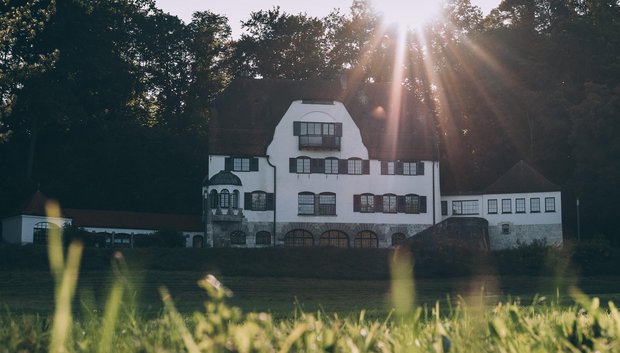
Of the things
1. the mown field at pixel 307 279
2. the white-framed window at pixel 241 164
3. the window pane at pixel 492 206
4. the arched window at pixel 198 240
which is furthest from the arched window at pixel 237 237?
the window pane at pixel 492 206

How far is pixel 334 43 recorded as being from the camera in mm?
85188

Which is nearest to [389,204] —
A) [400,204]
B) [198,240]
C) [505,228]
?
[400,204]

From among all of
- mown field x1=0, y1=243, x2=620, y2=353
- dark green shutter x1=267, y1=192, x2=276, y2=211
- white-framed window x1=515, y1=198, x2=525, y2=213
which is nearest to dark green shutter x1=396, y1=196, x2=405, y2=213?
white-framed window x1=515, y1=198, x2=525, y2=213

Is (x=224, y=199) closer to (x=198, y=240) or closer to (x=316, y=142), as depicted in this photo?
(x=198, y=240)

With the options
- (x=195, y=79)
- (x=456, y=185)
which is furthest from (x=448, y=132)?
(x=195, y=79)

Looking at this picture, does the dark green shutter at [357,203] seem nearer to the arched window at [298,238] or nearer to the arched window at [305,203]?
the arched window at [305,203]

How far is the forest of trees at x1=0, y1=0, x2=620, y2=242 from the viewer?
6525 cm

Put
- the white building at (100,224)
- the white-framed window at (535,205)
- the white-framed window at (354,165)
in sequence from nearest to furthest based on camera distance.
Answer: the white building at (100,224), the white-framed window at (535,205), the white-framed window at (354,165)

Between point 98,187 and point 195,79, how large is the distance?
1533 cm

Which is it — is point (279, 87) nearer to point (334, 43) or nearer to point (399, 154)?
point (399, 154)

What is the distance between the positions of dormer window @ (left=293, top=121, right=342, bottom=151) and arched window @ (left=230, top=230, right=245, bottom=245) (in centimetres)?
715

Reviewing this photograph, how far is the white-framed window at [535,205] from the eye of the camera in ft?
220

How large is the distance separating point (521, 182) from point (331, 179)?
1277 cm

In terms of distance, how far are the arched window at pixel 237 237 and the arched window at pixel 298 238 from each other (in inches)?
116
